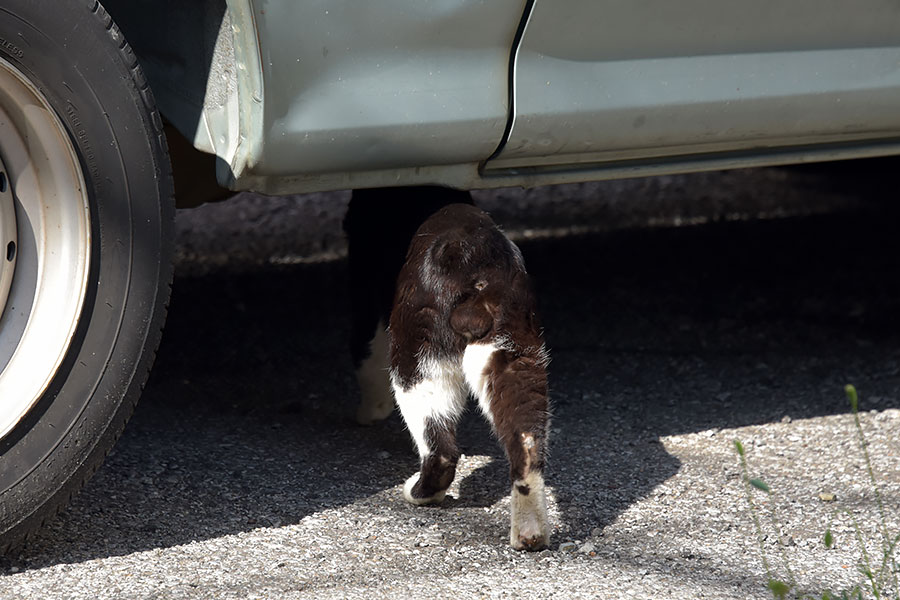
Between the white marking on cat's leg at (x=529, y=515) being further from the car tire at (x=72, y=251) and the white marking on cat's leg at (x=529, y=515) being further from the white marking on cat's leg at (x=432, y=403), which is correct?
the car tire at (x=72, y=251)

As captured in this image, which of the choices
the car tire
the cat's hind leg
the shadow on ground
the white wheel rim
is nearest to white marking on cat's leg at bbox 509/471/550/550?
the cat's hind leg

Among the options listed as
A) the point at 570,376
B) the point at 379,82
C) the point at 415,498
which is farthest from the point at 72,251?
the point at 570,376

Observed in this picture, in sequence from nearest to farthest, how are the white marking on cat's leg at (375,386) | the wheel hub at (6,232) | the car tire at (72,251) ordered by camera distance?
the car tire at (72,251) < the wheel hub at (6,232) < the white marking on cat's leg at (375,386)

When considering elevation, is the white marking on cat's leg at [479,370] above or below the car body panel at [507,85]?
below

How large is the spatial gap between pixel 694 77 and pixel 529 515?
131 cm

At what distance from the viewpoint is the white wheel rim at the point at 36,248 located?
2.65 meters

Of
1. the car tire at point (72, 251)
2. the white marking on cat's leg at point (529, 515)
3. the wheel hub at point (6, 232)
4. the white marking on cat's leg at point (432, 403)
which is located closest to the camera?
the car tire at point (72, 251)

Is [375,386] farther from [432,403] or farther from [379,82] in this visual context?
[379,82]

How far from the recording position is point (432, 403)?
3.18 m

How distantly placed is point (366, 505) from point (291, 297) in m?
2.16

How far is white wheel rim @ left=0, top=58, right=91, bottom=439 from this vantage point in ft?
8.70

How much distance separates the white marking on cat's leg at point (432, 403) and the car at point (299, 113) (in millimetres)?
534

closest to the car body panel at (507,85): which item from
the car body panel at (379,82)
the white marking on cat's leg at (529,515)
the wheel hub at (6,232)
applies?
the car body panel at (379,82)

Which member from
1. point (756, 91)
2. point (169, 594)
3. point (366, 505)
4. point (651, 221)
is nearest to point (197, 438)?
point (366, 505)
